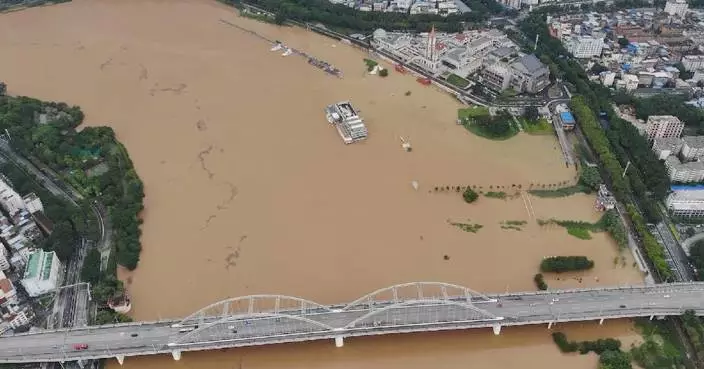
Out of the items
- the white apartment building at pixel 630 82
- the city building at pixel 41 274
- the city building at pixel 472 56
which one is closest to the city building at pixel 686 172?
the white apartment building at pixel 630 82

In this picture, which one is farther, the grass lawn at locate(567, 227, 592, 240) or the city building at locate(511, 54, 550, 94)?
the city building at locate(511, 54, 550, 94)

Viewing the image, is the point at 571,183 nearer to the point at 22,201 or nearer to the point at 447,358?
the point at 447,358

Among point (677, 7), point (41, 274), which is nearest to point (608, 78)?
point (677, 7)

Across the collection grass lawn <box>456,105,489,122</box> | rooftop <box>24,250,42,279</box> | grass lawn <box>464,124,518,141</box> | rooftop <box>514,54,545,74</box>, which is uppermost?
rooftop <box>514,54,545,74</box>

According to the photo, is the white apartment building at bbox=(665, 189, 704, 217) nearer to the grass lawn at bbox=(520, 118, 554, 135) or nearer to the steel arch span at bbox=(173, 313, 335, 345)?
the grass lawn at bbox=(520, 118, 554, 135)

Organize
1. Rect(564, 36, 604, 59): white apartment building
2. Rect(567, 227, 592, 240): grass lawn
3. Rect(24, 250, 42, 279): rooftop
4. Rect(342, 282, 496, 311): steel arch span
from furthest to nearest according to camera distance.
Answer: Rect(564, 36, 604, 59): white apartment building
Rect(567, 227, 592, 240): grass lawn
Rect(24, 250, 42, 279): rooftop
Rect(342, 282, 496, 311): steel arch span

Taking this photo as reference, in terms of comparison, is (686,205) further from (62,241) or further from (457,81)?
(62,241)

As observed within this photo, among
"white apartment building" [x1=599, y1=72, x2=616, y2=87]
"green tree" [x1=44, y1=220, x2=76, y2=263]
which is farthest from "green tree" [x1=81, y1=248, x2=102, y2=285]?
"white apartment building" [x1=599, y1=72, x2=616, y2=87]
